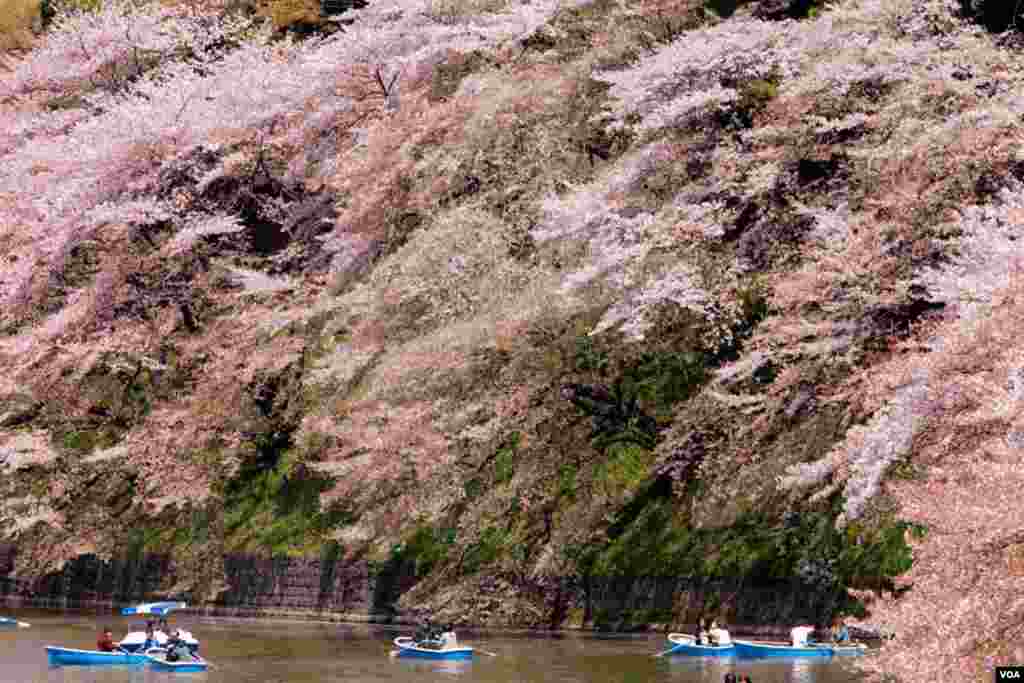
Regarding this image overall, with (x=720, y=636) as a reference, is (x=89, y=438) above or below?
above

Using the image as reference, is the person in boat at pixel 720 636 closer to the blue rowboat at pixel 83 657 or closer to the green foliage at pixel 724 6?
the blue rowboat at pixel 83 657

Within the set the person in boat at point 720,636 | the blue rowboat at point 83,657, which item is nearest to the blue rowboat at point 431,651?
the person in boat at point 720,636

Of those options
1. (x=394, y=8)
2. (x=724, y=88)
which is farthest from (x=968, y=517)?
(x=394, y=8)

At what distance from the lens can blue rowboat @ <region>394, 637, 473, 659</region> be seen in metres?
31.9

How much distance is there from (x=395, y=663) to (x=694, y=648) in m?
5.59

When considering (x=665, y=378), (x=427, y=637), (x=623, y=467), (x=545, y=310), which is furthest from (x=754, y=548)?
(x=427, y=637)

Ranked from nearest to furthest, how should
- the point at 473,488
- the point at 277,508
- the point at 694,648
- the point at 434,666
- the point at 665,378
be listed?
the point at 694,648 → the point at 434,666 → the point at 473,488 → the point at 665,378 → the point at 277,508

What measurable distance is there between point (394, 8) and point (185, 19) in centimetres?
1192

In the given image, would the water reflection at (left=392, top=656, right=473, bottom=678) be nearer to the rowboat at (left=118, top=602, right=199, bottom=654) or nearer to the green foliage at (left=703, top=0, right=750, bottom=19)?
the rowboat at (left=118, top=602, right=199, bottom=654)

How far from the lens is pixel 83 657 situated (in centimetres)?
3200

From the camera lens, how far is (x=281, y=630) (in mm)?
36250

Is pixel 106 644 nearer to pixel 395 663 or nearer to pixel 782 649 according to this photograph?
pixel 395 663

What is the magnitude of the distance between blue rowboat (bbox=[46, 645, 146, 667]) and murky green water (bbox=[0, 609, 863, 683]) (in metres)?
0.27

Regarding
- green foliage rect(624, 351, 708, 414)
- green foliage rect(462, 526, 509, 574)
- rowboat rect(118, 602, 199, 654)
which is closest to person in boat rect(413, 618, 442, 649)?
green foliage rect(462, 526, 509, 574)
